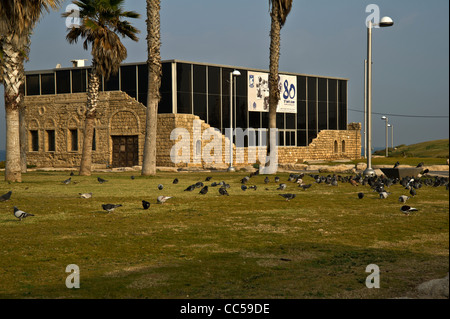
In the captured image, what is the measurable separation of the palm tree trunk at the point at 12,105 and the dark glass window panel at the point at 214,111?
24740mm

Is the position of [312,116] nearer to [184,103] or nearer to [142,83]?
[184,103]

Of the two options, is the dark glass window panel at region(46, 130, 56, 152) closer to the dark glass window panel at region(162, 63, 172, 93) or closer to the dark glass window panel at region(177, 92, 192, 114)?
the dark glass window panel at region(162, 63, 172, 93)

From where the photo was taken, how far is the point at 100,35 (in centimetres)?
2830

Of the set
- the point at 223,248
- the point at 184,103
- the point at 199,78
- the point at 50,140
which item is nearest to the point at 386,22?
the point at 223,248

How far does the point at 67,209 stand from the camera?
13516mm

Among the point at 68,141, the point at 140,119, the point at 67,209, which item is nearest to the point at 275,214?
the point at 67,209

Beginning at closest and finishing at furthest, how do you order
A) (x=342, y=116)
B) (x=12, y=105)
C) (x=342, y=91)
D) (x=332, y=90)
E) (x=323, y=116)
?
(x=12, y=105), (x=323, y=116), (x=332, y=90), (x=342, y=91), (x=342, y=116)

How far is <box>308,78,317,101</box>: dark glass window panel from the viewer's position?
183ft

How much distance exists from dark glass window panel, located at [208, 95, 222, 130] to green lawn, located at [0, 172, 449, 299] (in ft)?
101

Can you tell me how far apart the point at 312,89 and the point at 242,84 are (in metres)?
11.1

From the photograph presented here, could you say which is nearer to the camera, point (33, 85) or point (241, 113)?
point (241, 113)

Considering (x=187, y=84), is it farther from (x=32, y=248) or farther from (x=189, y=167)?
(x=32, y=248)
